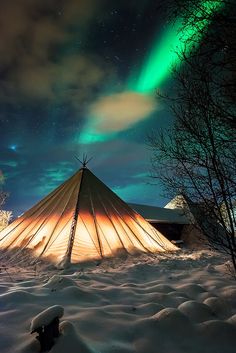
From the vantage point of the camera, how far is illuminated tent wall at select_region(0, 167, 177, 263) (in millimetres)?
7598

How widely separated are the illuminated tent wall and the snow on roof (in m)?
9.57

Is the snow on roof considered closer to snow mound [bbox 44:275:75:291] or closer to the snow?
snow mound [bbox 44:275:75:291]

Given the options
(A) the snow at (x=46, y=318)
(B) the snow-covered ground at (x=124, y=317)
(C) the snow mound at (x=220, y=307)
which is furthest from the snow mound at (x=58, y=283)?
(C) the snow mound at (x=220, y=307)

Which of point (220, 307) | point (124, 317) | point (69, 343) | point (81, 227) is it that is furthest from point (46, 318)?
point (81, 227)

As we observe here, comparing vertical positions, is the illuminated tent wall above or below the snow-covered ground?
above

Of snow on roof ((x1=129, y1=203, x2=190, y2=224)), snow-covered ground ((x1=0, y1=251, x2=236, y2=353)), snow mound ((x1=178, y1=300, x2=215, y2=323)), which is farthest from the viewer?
snow on roof ((x1=129, y1=203, x2=190, y2=224))

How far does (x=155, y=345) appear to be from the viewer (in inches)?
91.2

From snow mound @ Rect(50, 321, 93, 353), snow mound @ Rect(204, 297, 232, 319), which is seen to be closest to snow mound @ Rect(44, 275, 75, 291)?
snow mound @ Rect(50, 321, 93, 353)

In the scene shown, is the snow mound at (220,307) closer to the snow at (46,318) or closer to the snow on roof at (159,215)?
the snow at (46,318)

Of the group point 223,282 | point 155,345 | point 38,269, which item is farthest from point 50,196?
point 155,345

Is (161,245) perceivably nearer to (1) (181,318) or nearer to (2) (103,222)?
(2) (103,222)

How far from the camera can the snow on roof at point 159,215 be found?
19677mm

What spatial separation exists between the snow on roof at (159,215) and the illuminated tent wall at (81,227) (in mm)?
9569

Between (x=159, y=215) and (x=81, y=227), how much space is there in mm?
13279
